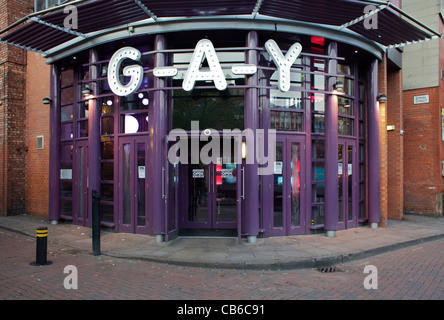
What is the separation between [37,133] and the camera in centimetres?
1238

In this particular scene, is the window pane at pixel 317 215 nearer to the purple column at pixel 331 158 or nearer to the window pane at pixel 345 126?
the purple column at pixel 331 158

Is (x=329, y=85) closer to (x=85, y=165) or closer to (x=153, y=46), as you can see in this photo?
(x=153, y=46)

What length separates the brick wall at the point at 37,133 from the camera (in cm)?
1198

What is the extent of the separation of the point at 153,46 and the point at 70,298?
6.75 metres

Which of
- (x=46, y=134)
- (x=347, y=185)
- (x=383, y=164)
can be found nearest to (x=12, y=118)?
(x=46, y=134)

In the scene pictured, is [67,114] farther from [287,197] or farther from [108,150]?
[287,197]

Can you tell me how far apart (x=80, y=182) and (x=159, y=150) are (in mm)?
3701

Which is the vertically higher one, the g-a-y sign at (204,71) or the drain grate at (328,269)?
the g-a-y sign at (204,71)

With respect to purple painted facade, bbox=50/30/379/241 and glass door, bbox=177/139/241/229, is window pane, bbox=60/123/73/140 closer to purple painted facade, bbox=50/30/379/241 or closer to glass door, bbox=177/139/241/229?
purple painted facade, bbox=50/30/379/241

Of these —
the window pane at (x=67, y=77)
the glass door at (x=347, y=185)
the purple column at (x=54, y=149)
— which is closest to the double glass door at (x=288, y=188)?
the glass door at (x=347, y=185)

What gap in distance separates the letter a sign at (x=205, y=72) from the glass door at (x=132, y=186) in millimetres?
2189

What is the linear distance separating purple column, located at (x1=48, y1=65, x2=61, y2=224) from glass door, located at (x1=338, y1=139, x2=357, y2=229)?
880cm

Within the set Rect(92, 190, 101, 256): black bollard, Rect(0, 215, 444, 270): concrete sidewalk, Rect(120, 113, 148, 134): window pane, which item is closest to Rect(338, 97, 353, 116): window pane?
Rect(0, 215, 444, 270): concrete sidewalk
